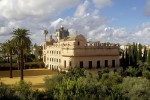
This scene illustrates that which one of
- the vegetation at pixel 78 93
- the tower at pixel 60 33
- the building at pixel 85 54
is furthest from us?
the tower at pixel 60 33

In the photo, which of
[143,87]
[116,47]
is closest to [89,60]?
[116,47]

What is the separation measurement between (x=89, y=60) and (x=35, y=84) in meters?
15.7

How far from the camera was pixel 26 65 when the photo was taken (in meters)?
72.4

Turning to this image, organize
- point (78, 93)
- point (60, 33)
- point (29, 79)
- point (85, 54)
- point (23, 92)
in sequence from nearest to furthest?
point (23, 92) < point (78, 93) < point (29, 79) < point (85, 54) < point (60, 33)

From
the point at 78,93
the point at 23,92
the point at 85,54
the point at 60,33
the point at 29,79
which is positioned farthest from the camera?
the point at 60,33

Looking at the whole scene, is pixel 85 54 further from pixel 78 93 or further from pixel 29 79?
pixel 78 93

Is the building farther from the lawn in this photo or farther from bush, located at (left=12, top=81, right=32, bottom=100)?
bush, located at (left=12, top=81, right=32, bottom=100)

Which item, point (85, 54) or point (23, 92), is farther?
point (85, 54)

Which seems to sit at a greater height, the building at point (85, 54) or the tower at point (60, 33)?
the tower at point (60, 33)

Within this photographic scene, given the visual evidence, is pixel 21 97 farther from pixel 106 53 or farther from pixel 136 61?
pixel 136 61

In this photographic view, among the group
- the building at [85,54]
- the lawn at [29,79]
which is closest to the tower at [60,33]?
the building at [85,54]

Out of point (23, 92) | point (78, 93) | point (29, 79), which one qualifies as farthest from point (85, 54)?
point (23, 92)

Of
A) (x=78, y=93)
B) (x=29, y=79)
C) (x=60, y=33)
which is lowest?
(x=29, y=79)

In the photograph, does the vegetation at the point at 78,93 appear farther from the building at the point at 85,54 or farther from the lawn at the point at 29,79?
the building at the point at 85,54
